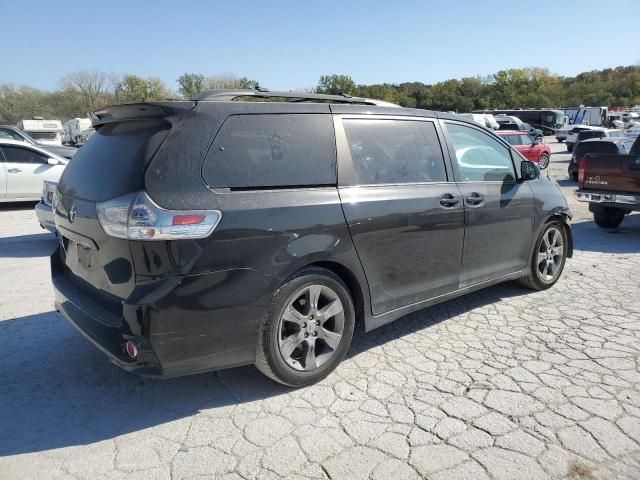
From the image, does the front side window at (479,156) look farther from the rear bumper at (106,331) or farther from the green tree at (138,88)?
the green tree at (138,88)

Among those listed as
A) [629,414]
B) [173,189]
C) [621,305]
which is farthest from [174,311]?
[621,305]

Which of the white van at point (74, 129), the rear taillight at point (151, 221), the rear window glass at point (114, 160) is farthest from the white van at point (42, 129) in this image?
the rear taillight at point (151, 221)

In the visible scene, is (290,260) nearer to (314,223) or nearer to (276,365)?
(314,223)

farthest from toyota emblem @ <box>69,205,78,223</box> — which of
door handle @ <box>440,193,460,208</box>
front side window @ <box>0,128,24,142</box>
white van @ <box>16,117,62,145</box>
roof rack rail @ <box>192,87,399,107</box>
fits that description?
white van @ <box>16,117,62,145</box>

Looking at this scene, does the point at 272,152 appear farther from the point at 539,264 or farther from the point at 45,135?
the point at 45,135

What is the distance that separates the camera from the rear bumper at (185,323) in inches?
106

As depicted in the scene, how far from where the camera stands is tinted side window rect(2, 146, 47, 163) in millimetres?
10750

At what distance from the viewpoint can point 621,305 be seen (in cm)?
485

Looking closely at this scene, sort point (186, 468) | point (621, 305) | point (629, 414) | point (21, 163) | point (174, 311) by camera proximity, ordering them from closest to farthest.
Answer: point (186, 468)
point (174, 311)
point (629, 414)
point (621, 305)
point (21, 163)

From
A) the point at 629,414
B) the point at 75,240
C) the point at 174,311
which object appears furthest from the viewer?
the point at 75,240

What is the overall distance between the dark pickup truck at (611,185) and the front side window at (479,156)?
4.51 metres

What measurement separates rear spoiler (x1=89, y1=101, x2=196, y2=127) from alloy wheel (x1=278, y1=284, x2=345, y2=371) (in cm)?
127

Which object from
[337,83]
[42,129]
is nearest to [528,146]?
[42,129]

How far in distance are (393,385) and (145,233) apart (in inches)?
73.1
